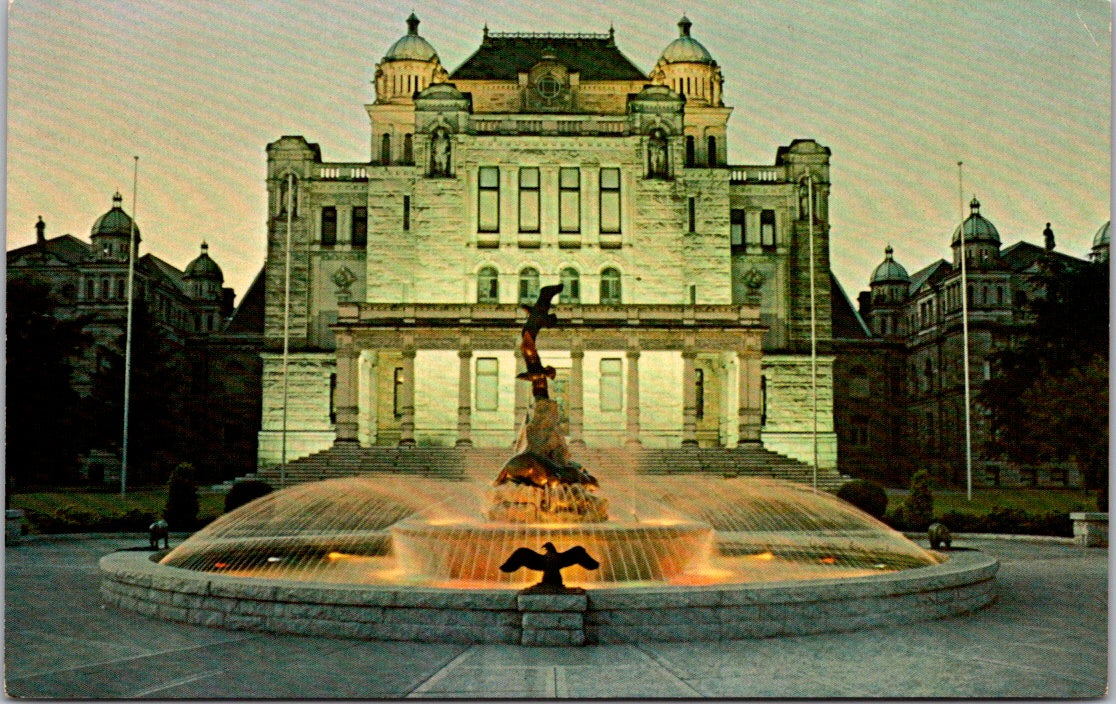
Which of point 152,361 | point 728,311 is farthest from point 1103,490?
point 152,361

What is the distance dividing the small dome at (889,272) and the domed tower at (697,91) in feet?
96.7

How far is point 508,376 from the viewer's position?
52.6m

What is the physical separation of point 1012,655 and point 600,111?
5085cm

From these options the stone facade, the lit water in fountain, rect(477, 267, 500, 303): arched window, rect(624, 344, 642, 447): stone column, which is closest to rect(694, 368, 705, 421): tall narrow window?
the stone facade

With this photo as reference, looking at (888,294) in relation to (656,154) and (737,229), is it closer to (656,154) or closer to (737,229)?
(737,229)

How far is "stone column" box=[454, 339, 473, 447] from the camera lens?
4844cm

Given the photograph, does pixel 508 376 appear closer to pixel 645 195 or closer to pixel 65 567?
pixel 645 195

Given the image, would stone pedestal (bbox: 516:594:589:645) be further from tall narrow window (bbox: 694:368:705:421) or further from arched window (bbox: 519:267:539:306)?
arched window (bbox: 519:267:539:306)

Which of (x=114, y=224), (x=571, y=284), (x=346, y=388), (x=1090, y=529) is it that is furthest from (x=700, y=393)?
(x=114, y=224)

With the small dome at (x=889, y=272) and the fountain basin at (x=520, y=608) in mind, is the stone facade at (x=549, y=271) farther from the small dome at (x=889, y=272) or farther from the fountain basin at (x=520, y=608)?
the fountain basin at (x=520, y=608)

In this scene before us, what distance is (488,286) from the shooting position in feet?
179

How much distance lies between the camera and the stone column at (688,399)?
1905 inches

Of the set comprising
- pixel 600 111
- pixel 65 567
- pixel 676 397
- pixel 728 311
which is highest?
pixel 600 111

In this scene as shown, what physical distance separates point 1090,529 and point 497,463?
24.8m
